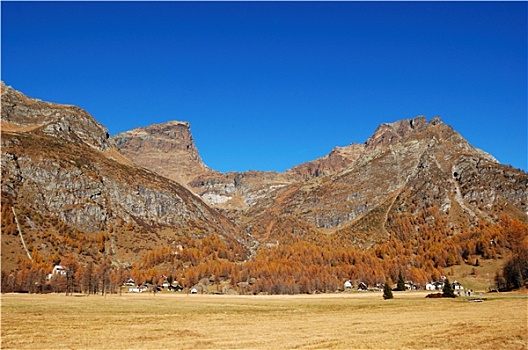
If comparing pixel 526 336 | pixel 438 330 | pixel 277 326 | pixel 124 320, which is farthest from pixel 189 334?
pixel 526 336

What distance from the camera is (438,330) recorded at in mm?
41500

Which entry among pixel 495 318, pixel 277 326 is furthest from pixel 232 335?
pixel 495 318

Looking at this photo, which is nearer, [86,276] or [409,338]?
[409,338]

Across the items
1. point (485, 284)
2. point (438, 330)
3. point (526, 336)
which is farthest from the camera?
point (485, 284)

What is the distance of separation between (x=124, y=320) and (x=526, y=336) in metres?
44.5

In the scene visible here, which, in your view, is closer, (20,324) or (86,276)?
(20,324)

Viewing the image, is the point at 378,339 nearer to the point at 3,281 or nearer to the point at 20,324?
the point at 20,324

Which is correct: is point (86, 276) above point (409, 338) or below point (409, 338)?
above

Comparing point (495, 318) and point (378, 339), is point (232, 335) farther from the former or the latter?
point (495, 318)

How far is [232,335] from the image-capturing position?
41844 mm

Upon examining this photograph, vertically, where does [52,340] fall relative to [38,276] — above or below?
below

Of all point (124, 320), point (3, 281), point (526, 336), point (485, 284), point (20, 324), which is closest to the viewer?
point (526, 336)

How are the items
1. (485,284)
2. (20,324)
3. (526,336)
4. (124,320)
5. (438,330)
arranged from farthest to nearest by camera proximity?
(485,284)
(124,320)
(20,324)
(438,330)
(526,336)

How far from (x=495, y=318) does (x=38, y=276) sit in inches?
6893
